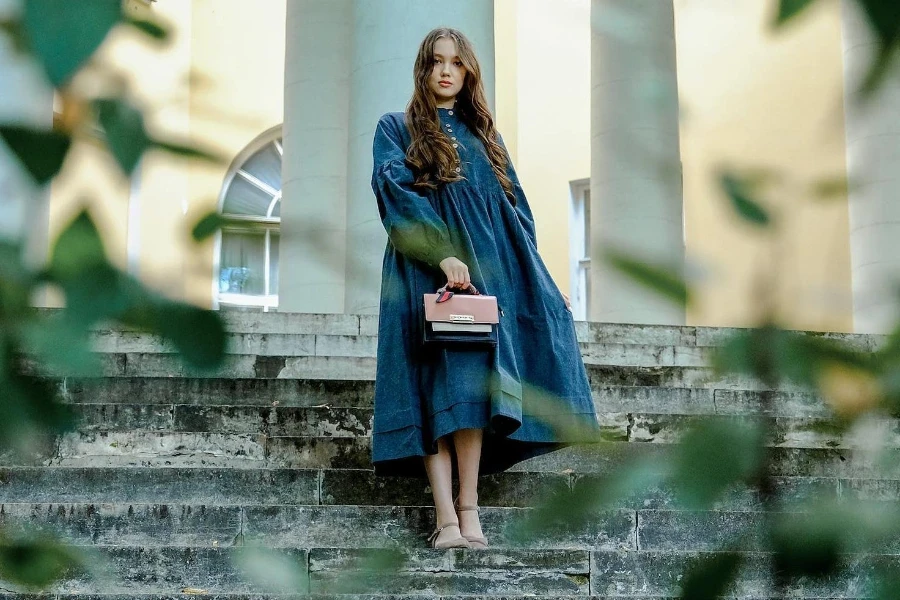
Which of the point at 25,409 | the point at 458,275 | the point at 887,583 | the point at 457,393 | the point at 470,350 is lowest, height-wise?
the point at 887,583

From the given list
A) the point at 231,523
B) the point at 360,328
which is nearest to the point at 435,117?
the point at 231,523

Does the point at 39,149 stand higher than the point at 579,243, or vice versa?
the point at 579,243

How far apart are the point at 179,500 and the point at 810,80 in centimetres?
446

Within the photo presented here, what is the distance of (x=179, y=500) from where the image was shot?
20.1 feet

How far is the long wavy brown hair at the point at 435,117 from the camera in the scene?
17.8 ft

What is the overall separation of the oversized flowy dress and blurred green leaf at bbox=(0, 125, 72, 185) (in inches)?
151

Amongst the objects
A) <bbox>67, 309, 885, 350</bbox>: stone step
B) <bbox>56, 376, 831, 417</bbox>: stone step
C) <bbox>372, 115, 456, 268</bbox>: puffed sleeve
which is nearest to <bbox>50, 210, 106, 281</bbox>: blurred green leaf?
<bbox>372, 115, 456, 268</bbox>: puffed sleeve

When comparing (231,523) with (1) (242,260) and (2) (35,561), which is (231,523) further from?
(1) (242,260)

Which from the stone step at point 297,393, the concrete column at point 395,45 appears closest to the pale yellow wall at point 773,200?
the stone step at point 297,393

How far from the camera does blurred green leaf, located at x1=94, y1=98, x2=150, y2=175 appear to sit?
1.11m

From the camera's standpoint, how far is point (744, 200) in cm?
109

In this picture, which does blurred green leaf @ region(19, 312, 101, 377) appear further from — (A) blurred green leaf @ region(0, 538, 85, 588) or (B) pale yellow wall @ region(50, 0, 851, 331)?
(A) blurred green leaf @ region(0, 538, 85, 588)

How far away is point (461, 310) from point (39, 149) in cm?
406

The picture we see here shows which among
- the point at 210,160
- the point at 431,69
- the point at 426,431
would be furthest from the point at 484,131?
the point at 210,160
